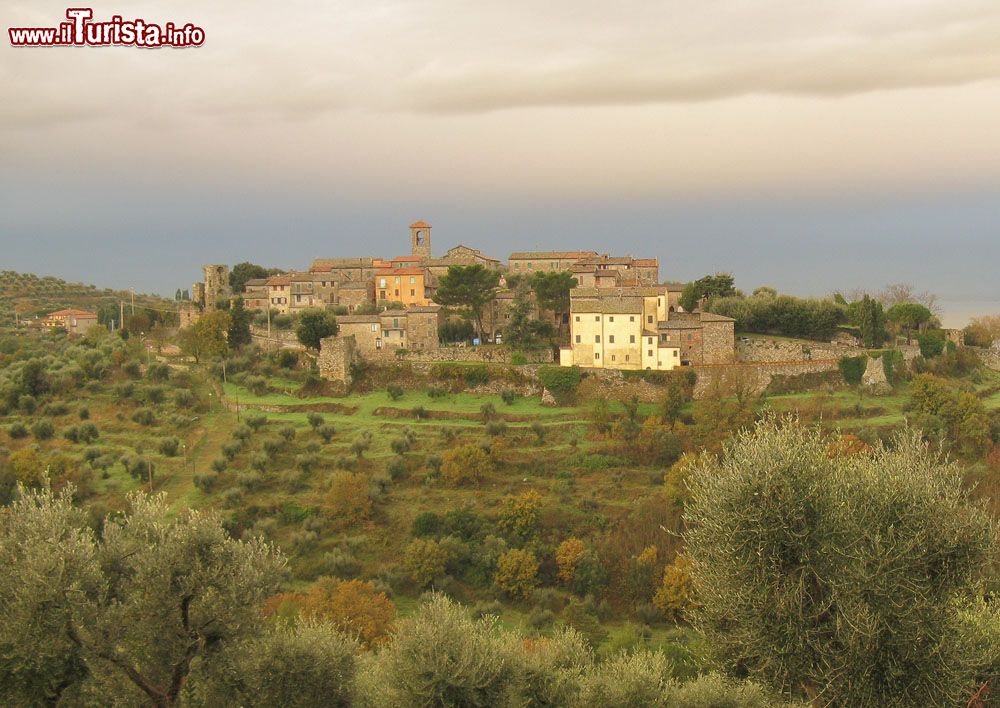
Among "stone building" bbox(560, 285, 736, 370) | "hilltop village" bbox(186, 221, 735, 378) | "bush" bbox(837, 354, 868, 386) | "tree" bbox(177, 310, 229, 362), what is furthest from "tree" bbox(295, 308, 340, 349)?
"bush" bbox(837, 354, 868, 386)

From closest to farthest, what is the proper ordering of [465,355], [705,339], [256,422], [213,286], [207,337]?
[256,422], [705,339], [465,355], [207,337], [213,286]

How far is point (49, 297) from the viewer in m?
91.8

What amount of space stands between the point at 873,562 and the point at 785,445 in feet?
7.18

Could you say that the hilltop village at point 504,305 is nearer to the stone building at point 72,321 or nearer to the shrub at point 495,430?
the shrub at point 495,430

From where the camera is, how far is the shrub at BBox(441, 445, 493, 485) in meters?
32.9

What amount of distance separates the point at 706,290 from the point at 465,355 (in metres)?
14.5

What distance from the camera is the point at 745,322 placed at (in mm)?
44594

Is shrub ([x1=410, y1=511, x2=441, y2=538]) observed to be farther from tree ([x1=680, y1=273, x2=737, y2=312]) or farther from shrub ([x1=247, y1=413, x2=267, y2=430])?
tree ([x1=680, y1=273, x2=737, y2=312])

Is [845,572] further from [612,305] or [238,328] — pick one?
[238,328]

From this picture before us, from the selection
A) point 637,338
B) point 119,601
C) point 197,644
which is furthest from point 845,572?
point 637,338

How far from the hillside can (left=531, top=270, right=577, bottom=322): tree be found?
44496mm

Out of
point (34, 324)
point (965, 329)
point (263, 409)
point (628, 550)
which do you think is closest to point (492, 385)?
point (263, 409)

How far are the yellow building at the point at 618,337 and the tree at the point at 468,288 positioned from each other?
642 centimetres

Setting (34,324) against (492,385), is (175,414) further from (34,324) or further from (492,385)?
(34,324)
